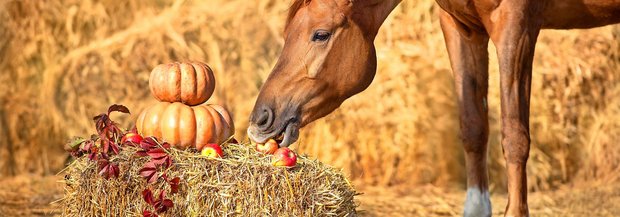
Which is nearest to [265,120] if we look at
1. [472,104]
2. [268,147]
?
[268,147]

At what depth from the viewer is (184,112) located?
12.7 feet

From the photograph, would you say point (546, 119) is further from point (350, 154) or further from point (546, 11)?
point (546, 11)

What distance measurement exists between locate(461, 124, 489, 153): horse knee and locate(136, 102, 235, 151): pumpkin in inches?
48.4

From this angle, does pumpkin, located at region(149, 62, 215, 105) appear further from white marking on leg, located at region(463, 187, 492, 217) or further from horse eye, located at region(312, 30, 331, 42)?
white marking on leg, located at region(463, 187, 492, 217)

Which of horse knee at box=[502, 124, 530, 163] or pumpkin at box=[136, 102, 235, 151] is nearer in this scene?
pumpkin at box=[136, 102, 235, 151]

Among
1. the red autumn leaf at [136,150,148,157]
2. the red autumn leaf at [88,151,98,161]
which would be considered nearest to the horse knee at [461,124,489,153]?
the red autumn leaf at [136,150,148,157]

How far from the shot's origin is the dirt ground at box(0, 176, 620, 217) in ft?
18.3

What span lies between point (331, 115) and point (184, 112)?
2438 mm

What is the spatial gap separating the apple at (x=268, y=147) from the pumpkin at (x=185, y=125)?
0.23 meters

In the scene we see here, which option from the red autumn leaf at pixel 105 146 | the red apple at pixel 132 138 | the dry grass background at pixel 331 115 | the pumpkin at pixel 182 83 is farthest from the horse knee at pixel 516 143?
the dry grass background at pixel 331 115

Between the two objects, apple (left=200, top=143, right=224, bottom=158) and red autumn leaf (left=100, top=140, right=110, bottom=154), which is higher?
red autumn leaf (left=100, top=140, right=110, bottom=154)

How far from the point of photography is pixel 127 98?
21.7 ft

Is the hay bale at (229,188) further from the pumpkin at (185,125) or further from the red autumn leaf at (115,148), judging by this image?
the pumpkin at (185,125)

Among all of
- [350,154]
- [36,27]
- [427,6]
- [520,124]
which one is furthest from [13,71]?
[520,124]
